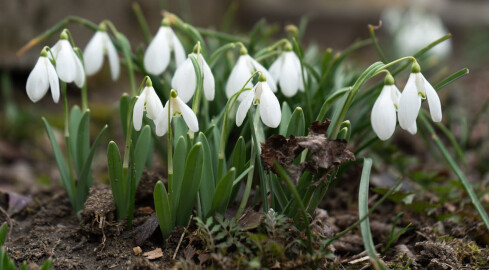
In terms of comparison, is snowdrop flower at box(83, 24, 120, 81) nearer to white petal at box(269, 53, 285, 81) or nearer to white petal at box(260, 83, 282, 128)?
white petal at box(269, 53, 285, 81)

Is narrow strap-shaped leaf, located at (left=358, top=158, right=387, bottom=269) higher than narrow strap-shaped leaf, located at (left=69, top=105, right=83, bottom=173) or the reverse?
the reverse

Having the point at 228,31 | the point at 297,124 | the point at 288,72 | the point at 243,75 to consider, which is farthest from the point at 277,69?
the point at 228,31

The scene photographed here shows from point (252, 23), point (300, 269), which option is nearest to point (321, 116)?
point (300, 269)

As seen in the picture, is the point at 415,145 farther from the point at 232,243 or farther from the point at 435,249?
the point at 232,243

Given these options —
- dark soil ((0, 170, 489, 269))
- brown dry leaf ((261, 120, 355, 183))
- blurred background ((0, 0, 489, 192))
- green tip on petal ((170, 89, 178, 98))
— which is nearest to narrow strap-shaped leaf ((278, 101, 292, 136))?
brown dry leaf ((261, 120, 355, 183))

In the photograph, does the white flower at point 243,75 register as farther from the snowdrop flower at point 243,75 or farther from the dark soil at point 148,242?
the dark soil at point 148,242

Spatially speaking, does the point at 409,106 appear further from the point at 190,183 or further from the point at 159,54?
the point at 159,54
